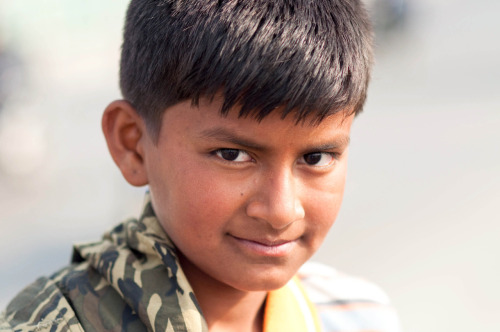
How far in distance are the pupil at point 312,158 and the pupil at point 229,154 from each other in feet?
0.50

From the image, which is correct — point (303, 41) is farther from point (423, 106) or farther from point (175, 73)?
point (423, 106)

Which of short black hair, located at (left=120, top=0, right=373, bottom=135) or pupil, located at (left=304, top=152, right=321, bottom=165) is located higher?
short black hair, located at (left=120, top=0, right=373, bottom=135)

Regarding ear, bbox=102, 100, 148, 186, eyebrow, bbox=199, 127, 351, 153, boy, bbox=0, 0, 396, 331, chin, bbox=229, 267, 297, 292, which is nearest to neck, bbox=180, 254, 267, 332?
boy, bbox=0, 0, 396, 331

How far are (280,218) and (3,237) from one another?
4044 mm

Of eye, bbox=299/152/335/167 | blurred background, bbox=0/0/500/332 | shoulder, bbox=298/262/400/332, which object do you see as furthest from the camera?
blurred background, bbox=0/0/500/332

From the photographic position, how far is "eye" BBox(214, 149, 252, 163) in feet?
4.56

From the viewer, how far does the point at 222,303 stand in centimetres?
159

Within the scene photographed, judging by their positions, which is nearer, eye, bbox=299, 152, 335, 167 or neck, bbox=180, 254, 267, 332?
eye, bbox=299, 152, 335, 167

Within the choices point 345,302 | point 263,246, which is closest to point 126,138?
point 263,246

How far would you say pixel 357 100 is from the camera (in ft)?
4.77

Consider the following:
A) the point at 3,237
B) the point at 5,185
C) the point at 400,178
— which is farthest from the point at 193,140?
the point at 5,185

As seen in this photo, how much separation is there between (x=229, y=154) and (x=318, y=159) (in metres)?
0.20

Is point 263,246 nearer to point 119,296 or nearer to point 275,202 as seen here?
point 275,202

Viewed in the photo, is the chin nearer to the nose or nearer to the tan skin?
the tan skin
